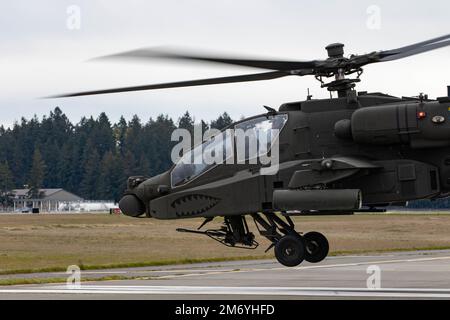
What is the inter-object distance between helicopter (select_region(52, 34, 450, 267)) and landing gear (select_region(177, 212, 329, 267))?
1.0 inches

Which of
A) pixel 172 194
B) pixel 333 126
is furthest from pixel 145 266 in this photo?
pixel 333 126

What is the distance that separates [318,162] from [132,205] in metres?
4.95

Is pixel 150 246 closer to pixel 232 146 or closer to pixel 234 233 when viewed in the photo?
pixel 234 233

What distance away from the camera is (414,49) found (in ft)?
60.8

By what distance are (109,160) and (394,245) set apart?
142m

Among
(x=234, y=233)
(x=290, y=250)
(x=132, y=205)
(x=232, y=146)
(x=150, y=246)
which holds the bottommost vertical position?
(x=150, y=246)

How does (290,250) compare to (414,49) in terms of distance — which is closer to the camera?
(414,49)

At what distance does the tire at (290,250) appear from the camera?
2084 cm

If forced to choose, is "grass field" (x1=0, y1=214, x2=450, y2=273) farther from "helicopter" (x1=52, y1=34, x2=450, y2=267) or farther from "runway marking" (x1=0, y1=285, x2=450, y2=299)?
"helicopter" (x1=52, y1=34, x2=450, y2=267)

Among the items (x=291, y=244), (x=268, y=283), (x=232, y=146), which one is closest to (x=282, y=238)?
(x=291, y=244)

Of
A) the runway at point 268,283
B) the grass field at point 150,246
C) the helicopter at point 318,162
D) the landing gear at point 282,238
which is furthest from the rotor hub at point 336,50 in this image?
the grass field at point 150,246

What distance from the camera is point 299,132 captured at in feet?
69.2

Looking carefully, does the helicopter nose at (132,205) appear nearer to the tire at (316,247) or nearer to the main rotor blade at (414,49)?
Answer: the tire at (316,247)
